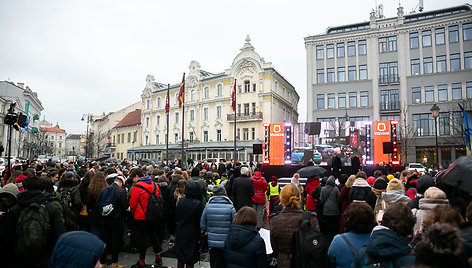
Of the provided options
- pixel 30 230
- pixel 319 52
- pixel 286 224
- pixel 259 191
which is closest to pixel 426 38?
pixel 319 52

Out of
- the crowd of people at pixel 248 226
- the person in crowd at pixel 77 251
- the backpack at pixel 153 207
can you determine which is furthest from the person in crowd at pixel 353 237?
the backpack at pixel 153 207

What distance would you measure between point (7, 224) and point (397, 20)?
40420 mm

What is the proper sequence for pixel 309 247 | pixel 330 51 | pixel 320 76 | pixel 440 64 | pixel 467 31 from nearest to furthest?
1. pixel 309 247
2. pixel 467 31
3. pixel 440 64
4. pixel 330 51
5. pixel 320 76

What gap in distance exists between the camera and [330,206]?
616cm

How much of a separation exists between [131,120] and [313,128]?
48155mm

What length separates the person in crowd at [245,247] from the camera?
345cm

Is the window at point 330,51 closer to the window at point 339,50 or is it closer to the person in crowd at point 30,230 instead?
the window at point 339,50

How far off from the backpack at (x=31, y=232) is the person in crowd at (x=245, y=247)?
2.33m

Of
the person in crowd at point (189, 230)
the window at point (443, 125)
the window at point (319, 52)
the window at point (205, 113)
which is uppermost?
the window at point (319, 52)

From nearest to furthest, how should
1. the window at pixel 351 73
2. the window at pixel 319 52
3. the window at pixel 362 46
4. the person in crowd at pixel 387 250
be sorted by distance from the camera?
the person in crowd at pixel 387 250 → the window at pixel 362 46 → the window at pixel 351 73 → the window at pixel 319 52

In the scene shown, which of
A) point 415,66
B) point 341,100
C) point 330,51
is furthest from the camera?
point 330,51

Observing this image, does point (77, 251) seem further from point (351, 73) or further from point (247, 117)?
point (351, 73)

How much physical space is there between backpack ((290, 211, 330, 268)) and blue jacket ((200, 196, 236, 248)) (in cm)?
133

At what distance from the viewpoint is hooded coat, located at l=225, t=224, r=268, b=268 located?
3.45 meters
